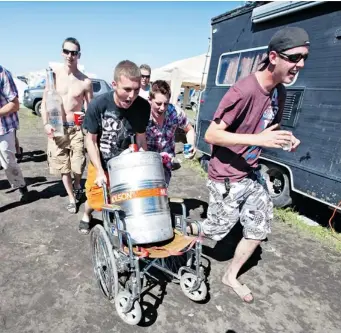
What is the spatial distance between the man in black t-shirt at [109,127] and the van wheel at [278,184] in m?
2.63

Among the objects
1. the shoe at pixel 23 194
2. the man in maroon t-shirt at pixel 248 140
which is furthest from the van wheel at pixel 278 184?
the shoe at pixel 23 194

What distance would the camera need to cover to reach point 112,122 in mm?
2971

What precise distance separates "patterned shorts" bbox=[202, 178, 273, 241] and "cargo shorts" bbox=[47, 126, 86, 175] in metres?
2.37

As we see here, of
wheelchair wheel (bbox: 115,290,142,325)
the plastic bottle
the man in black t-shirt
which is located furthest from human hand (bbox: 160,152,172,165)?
the plastic bottle

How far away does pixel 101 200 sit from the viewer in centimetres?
308

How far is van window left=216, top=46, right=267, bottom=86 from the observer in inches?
216

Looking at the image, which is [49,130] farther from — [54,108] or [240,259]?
[240,259]

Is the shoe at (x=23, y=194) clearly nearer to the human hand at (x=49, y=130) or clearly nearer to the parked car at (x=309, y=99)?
the human hand at (x=49, y=130)

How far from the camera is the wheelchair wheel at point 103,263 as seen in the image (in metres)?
2.38

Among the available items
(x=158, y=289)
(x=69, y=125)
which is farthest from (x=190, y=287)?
(x=69, y=125)

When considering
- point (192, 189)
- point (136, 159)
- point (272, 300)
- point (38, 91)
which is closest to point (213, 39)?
point (192, 189)

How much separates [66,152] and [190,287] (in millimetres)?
2735

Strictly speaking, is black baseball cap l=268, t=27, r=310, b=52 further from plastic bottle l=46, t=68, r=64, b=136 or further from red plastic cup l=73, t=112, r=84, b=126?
plastic bottle l=46, t=68, r=64, b=136

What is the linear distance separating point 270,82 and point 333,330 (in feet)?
7.54
